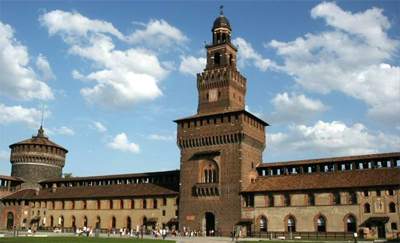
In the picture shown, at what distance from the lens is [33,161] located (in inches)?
3831

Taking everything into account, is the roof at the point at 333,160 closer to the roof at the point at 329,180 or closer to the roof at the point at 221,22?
the roof at the point at 329,180

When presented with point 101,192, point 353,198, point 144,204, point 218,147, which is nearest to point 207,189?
point 218,147

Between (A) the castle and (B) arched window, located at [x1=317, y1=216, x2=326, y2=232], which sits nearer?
(A) the castle

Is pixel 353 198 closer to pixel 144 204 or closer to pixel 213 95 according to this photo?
pixel 213 95

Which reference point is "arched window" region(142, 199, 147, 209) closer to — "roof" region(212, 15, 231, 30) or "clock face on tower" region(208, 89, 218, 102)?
"clock face on tower" region(208, 89, 218, 102)

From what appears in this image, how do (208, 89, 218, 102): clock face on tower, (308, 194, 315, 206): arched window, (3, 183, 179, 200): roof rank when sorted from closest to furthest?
(308, 194, 315, 206): arched window → (208, 89, 218, 102): clock face on tower → (3, 183, 179, 200): roof

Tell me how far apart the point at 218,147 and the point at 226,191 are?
6.82 metres

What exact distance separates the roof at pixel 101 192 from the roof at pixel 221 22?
27.3m

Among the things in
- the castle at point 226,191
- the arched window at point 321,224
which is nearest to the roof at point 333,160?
the castle at point 226,191

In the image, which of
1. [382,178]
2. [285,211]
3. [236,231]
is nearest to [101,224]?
[236,231]

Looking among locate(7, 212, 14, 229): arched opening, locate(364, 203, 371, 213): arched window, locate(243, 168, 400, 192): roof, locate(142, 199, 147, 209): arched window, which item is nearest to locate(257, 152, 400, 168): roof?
locate(243, 168, 400, 192): roof

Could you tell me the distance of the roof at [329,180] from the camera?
5747 centimetres

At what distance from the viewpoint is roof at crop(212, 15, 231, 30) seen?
77.4 meters

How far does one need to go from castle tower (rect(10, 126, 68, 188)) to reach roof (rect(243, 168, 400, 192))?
50628mm
